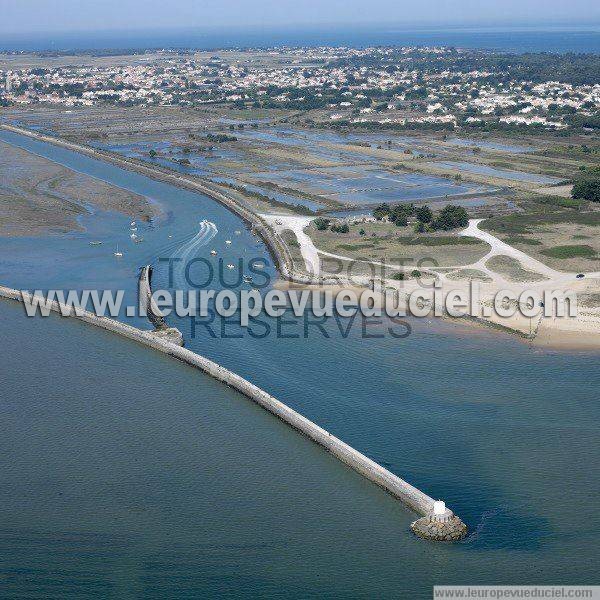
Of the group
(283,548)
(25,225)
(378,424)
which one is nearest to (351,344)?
(378,424)

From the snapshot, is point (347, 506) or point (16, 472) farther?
point (16, 472)

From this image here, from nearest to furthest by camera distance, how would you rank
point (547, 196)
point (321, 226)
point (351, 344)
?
point (351, 344), point (321, 226), point (547, 196)

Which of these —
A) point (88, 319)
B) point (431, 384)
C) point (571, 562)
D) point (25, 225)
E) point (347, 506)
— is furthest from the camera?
point (25, 225)

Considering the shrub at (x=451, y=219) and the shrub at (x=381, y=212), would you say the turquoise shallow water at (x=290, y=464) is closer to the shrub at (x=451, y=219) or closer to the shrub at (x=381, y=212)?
the shrub at (x=451, y=219)

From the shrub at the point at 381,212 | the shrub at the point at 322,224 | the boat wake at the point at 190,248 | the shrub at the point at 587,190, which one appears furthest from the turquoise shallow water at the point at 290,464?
the shrub at the point at 587,190

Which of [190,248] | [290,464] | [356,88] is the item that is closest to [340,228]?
[190,248]

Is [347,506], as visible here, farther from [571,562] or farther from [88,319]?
[88,319]
